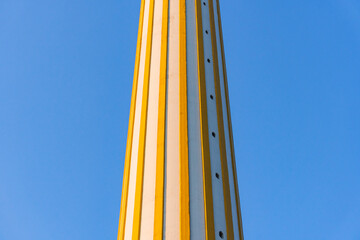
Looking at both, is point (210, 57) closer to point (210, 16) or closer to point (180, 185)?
point (210, 16)

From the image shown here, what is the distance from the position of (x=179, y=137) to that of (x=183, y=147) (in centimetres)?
39

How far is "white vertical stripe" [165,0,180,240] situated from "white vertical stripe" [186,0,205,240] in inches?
14.8

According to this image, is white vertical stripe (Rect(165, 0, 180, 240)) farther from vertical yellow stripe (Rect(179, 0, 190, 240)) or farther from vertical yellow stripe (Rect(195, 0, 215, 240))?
vertical yellow stripe (Rect(195, 0, 215, 240))

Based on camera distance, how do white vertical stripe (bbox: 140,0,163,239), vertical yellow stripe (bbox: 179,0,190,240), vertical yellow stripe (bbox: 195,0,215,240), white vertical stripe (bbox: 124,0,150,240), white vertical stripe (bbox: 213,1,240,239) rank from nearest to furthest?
vertical yellow stripe (bbox: 179,0,190,240) → vertical yellow stripe (bbox: 195,0,215,240) → white vertical stripe (bbox: 140,0,163,239) → white vertical stripe (bbox: 124,0,150,240) → white vertical stripe (bbox: 213,1,240,239)

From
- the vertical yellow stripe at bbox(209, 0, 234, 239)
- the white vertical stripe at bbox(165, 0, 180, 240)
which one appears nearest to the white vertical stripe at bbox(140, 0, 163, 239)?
the white vertical stripe at bbox(165, 0, 180, 240)

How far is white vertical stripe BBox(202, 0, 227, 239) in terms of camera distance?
13.9 metres

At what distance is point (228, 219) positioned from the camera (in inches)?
554

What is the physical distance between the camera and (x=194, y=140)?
15.1m

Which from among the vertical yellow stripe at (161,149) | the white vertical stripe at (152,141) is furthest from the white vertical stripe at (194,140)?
the white vertical stripe at (152,141)

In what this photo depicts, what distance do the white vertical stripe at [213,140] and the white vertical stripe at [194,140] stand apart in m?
0.43

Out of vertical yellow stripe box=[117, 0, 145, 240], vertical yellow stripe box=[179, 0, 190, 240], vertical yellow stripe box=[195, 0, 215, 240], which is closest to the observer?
vertical yellow stripe box=[179, 0, 190, 240]

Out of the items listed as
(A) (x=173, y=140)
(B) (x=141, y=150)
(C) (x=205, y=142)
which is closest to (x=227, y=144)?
(C) (x=205, y=142)

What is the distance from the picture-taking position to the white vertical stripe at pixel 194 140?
13375mm

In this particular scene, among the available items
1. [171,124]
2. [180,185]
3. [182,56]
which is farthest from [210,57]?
[180,185]
